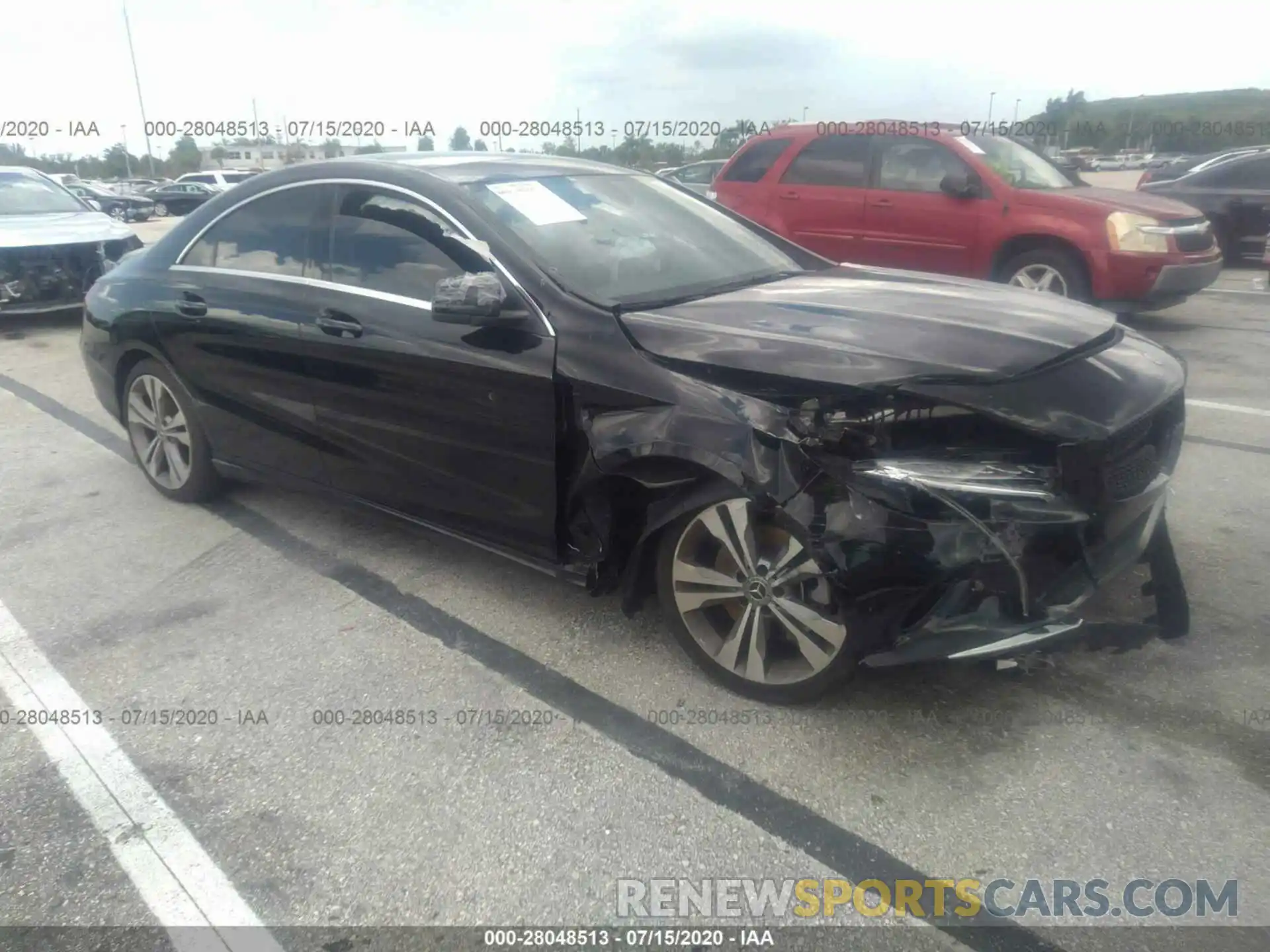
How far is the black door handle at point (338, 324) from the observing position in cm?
361

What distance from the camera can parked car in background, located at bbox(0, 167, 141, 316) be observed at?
9258mm

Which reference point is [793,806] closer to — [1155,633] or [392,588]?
[1155,633]

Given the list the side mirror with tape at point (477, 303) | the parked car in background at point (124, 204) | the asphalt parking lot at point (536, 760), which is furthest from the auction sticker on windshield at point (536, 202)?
the parked car in background at point (124, 204)

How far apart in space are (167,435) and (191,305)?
0.79 m

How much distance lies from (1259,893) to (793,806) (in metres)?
1.07

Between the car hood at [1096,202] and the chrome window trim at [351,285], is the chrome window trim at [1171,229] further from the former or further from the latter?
the chrome window trim at [351,285]

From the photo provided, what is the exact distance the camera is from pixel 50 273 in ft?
30.9

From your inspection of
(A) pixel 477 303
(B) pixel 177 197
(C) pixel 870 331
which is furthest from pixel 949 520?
(B) pixel 177 197

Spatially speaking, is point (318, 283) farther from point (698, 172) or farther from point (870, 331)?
point (698, 172)

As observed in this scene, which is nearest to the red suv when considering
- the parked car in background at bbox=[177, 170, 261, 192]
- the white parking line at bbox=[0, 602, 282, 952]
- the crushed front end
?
the crushed front end

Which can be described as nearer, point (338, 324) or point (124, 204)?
point (338, 324)

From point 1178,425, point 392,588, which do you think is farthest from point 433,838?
point 1178,425

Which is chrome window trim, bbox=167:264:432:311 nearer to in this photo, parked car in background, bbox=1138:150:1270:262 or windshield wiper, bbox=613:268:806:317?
windshield wiper, bbox=613:268:806:317

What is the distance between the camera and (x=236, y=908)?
7.54ft
